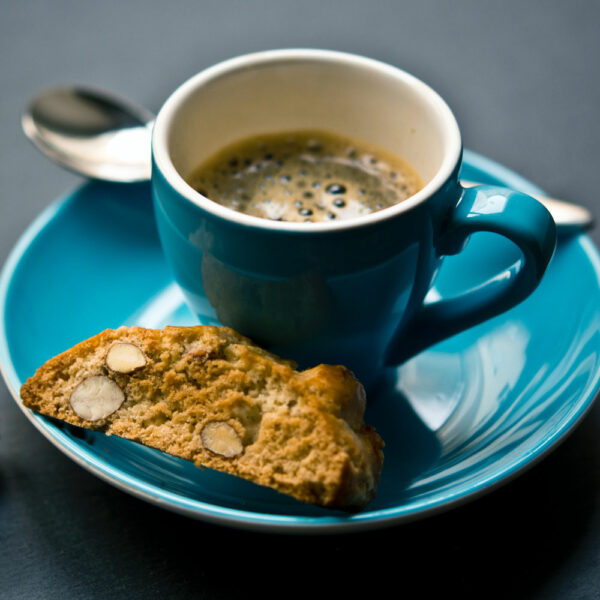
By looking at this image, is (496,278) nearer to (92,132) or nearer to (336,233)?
(336,233)

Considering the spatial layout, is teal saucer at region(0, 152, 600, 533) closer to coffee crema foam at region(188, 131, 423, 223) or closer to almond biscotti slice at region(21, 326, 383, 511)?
almond biscotti slice at region(21, 326, 383, 511)

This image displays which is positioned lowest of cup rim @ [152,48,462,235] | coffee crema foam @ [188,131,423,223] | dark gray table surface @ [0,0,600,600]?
dark gray table surface @ [0,0,600,600]

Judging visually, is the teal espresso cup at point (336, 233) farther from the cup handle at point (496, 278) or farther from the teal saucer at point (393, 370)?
the teal saucer at point (393, 370)

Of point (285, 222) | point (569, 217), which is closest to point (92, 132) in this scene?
point (285, 222)

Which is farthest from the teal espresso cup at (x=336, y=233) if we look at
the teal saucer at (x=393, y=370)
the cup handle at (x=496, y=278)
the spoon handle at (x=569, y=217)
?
the spoon handle at (x=569, y=217)

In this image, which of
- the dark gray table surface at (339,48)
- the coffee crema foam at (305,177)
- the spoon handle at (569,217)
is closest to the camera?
the dark gray table surface at (339,48)

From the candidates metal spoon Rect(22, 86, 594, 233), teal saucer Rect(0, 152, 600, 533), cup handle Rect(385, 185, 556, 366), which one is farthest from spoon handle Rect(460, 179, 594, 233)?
cup handle Rect(385, 185, 556, 366)
